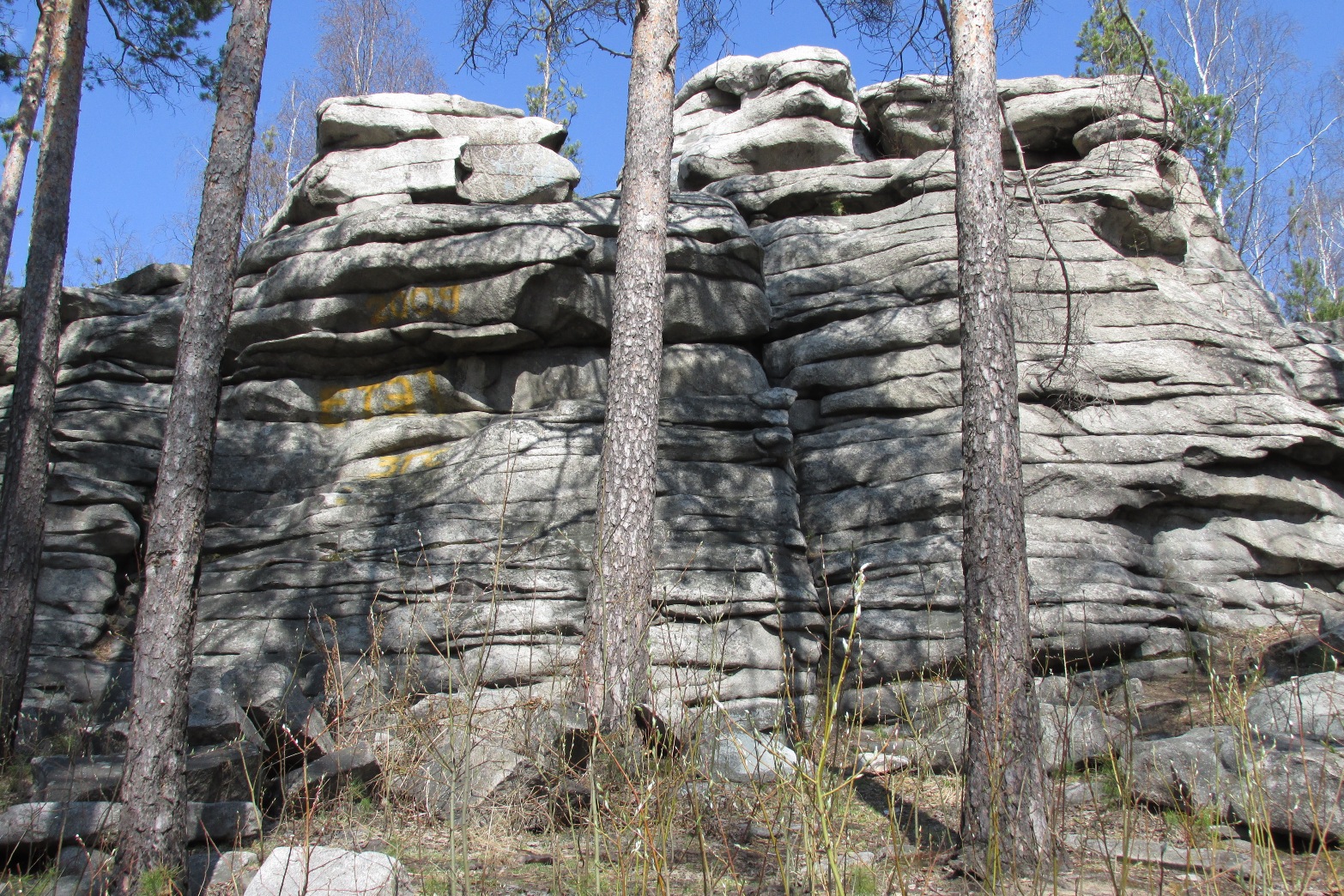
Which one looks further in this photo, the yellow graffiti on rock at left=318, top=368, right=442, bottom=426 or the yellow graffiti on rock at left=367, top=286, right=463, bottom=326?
the yellow graffiti on rock at left=318, top=368, right=442, bottom=426

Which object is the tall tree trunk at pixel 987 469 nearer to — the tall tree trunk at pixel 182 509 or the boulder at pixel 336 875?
the boulder at pixel 336 875

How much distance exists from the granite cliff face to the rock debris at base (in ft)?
0.14

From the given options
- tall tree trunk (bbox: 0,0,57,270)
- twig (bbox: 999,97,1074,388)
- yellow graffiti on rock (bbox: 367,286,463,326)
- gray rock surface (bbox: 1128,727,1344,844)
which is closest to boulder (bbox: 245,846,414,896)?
gray rock surface (bbox: 1128,727,1344,844)

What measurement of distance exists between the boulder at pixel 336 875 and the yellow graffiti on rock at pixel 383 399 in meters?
7.60

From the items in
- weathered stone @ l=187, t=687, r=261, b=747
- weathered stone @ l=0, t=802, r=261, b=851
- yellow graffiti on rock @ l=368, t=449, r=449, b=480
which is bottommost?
weathered stone @ l=0, t=802, r=261, b=851

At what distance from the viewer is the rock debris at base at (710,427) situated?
8.34m

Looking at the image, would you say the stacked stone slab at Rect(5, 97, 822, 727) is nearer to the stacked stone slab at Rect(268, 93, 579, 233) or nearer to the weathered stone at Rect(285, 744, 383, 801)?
the stacked stone slab at Rect(268, 93, 579, 233)

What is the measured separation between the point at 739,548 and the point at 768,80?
35.3 feet

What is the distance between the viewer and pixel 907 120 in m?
15.5

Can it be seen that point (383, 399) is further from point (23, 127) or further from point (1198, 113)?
point (1198, 113)

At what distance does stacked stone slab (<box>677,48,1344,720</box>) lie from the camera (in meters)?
8.77

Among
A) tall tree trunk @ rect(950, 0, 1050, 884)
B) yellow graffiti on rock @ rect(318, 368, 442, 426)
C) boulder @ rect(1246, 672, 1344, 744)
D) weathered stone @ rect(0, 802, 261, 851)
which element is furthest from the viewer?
yellow graffiti on rock @ rect(318, 368, 442, 426)

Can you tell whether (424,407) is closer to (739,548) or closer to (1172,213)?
(739,548)

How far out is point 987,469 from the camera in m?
5.67
